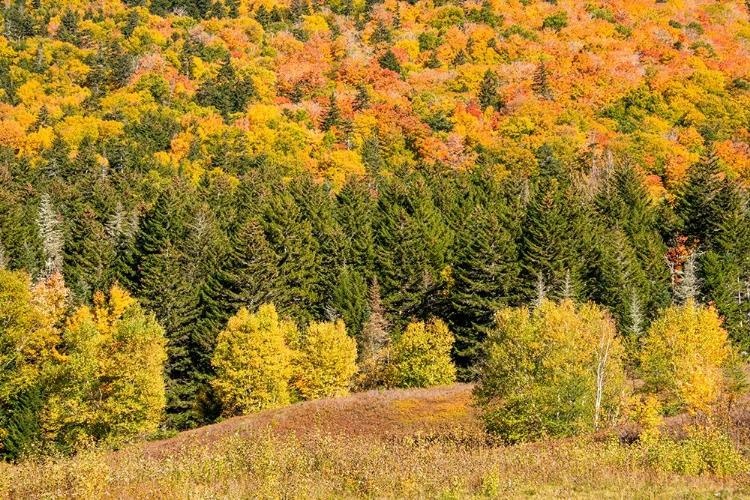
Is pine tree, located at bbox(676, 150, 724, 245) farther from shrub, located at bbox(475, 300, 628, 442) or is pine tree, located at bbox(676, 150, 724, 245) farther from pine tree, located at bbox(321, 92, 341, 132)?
pine tree, located at bbox(321, 92, 341, 132)

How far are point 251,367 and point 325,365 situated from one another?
567cm

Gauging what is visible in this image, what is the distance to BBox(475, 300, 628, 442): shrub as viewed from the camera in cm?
2667

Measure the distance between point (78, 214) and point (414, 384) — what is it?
46271 millimetres

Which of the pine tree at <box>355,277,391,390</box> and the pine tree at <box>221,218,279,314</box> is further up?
the pine tree at <box>221,218,279,314</box>

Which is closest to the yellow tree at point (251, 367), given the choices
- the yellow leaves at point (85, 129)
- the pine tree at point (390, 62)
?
the yellow leaves at point (85, 129)

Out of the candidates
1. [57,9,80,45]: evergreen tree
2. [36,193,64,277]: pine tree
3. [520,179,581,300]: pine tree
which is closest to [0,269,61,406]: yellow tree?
[36,193,64,277]: pine tree

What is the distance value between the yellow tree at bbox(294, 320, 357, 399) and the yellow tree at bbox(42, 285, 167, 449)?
34.9 feet

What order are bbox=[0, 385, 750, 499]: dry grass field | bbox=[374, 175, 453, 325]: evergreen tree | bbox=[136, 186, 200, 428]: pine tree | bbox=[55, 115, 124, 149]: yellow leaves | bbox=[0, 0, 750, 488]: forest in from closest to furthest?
bbox=[0, 385, 750, 499]: dry grass field, bbox=[0, 0, 750, 488]: forest, bbox=[136, 186, 200, 428]: pine tree, bbox=[374, 175, 453, 325]: evergreen tree, bbox=[55, 115, 124, 149]: yellow leaves

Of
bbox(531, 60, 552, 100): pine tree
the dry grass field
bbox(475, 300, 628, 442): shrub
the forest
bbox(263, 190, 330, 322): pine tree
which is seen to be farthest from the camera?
bbox(531, 60, 552, 100): pine tree

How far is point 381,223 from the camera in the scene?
216ft

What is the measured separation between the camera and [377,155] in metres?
101

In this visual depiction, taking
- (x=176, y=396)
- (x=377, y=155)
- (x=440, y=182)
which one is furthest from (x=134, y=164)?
(x=176, y=396)

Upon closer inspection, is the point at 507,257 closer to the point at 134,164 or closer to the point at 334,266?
the point at 334,266

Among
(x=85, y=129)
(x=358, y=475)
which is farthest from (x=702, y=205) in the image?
(x=85, y=129)
